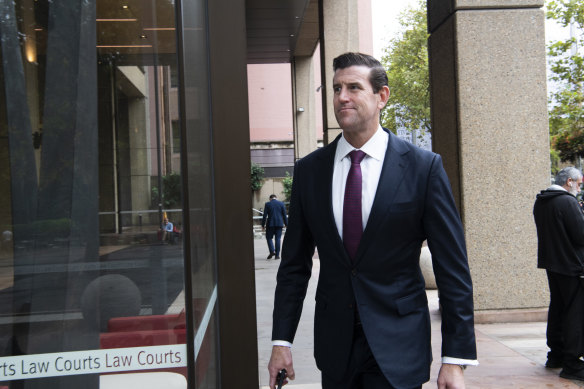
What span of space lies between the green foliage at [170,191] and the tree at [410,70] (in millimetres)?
35636

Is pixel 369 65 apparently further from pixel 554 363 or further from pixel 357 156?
pixel 554 363

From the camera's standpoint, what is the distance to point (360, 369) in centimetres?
244

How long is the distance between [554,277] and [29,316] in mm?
4891

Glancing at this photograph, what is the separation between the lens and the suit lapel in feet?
8.00

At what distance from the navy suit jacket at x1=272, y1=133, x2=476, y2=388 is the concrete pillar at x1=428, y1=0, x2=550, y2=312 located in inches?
Answer: 192

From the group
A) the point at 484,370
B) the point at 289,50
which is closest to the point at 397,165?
the point at 484,370

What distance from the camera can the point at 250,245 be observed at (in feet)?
10.9

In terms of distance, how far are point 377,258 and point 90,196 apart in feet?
3.80

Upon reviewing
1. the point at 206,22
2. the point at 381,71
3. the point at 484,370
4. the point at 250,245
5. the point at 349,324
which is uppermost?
the point at 206,22

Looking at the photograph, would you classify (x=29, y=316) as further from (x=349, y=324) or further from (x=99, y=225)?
(x=349, y=324)

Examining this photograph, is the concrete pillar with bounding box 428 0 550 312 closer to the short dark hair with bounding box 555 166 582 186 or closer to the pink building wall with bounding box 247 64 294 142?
the short dark hair with bounding box 555 166 582 186

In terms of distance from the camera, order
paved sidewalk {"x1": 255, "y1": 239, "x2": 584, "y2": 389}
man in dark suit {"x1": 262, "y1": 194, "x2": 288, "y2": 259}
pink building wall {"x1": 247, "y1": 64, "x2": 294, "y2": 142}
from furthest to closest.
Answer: pink building wall {"x1": 247, "y1": 64, "x2": 294, "y2": 142} < man in dark suit {"x1": 262, "y1": 194, "x2": 288, "y2": 259} < paved sidewalk {"x1": 255, "y1": 239, "x2": 584, "y2": 389}

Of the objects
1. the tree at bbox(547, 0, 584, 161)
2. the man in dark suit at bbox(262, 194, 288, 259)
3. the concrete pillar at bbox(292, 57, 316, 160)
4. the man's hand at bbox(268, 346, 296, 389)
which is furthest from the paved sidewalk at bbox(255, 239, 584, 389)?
the tree at bbox(547, 0, 584, 161)

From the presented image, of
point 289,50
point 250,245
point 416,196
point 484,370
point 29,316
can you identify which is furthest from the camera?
point 289,50
